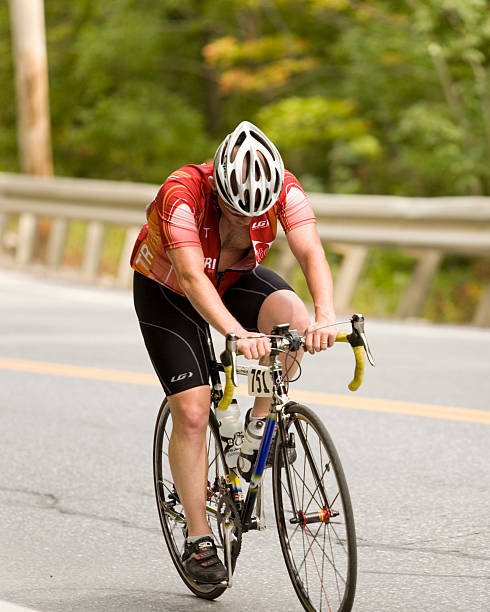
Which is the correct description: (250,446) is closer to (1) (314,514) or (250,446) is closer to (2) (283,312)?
(1) (314,514)

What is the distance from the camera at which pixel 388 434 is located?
7.30 meters

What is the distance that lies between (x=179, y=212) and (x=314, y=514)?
1.13 m

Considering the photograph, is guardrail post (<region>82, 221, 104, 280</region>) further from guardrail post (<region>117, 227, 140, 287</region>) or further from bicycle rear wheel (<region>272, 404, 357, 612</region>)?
bicycle rear wheel (<region>272, 404, 357, 612</region>)

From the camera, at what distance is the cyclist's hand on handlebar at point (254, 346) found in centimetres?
391

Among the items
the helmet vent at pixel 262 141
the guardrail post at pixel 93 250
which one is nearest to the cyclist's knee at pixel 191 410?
the helmet vent at pixel 262 141

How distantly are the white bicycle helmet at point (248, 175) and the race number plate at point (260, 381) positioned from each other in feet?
1.71

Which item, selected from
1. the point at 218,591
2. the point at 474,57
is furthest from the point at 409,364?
the point at 474,57

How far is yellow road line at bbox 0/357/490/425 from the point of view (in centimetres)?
775

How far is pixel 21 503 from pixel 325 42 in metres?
17.8

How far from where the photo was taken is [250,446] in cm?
445

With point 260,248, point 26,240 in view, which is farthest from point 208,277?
point 26,240

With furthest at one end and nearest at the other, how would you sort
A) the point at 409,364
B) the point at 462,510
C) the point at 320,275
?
1. the point at 409,364
2. the point at 462,510
3. the point at 320,275

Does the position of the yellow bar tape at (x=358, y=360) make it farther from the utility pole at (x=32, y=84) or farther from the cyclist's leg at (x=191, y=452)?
the utility pole at (x=32, y=84)

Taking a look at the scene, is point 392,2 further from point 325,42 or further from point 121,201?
point 121,201
